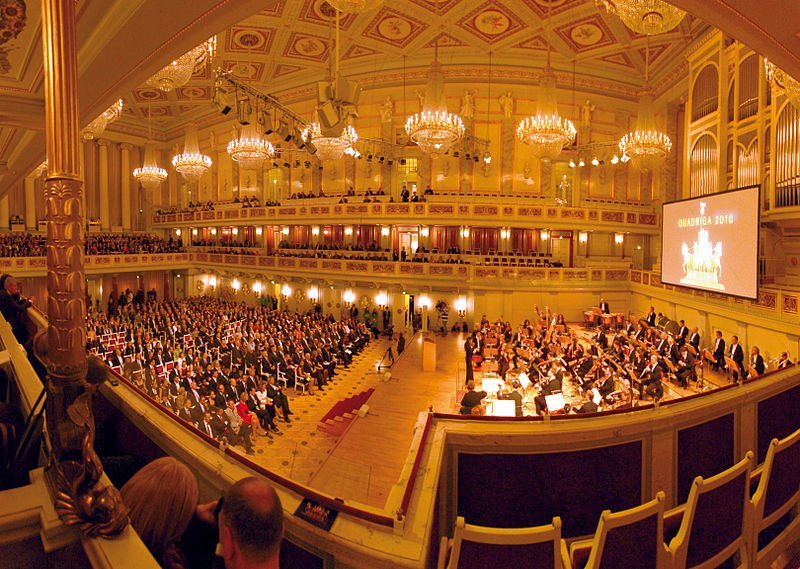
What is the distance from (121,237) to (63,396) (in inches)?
1319

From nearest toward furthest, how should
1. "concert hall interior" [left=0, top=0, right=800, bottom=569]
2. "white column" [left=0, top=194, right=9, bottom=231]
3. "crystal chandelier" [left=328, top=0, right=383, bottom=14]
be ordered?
1. "concert hall interior" [left=0, top=0, right=800, bottom=569]
2. "crystal chandelier" [left=328, top=0, right=383, bottom=14]
3. "white column" [left=0, top=194, right=9, bottom=231]

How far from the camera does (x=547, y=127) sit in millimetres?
11625

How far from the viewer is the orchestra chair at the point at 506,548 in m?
2.12

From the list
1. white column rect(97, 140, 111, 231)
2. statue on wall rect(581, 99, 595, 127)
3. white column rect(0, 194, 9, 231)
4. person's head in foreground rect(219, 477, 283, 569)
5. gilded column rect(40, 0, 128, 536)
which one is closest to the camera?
person's head in foreground rect(219, 477, 283, 569)

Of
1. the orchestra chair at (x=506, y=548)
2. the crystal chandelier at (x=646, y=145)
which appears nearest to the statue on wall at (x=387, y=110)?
the crystal chandelier at (x=646, y=145)

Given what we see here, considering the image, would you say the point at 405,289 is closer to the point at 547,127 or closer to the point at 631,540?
the point at 547,127

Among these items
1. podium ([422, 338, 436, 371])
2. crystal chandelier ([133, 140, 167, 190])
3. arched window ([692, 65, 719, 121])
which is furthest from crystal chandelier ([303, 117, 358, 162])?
arched window ([692, 65, 719, 121])

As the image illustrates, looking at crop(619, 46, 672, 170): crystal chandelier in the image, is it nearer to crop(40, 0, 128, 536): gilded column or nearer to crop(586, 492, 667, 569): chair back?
crop(586, 492, 667, 569): chair back

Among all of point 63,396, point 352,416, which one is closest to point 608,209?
point 352,416

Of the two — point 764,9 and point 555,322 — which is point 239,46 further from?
point 764,9

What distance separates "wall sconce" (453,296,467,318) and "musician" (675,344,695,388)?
30.8 feet

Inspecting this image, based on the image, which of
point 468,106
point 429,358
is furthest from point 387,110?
point 429,358

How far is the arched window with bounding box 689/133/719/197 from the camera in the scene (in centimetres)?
1520

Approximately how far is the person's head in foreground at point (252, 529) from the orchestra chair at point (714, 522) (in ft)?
7.77
